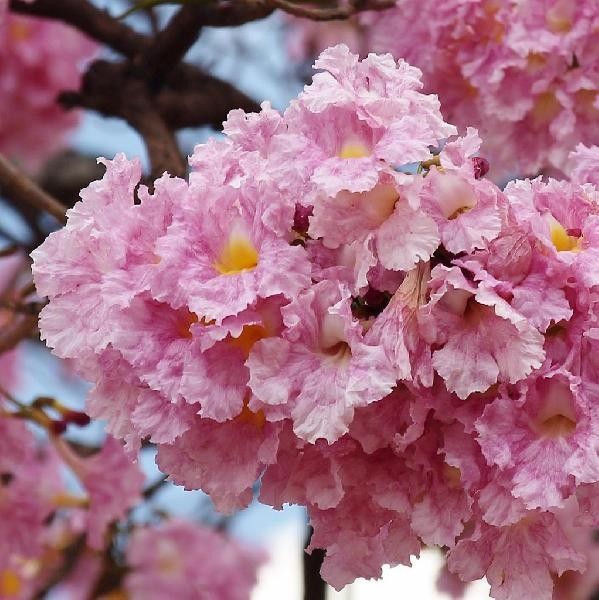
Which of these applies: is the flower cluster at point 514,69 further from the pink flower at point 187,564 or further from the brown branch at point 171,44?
the pink flower at point 187,564

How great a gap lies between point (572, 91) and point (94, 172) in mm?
1262

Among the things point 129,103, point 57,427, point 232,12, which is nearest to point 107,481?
point 57,427

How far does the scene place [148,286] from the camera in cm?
85

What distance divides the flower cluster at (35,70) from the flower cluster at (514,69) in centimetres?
94

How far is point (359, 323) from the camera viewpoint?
0.83 m

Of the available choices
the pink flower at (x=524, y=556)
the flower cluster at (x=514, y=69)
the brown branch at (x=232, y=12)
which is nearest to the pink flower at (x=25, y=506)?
the brown branch at (x=232, y=12)

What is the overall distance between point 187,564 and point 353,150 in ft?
6.32

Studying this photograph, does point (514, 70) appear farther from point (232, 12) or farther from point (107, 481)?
point (107, 481)

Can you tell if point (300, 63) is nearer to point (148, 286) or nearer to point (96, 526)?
point (96, 526)

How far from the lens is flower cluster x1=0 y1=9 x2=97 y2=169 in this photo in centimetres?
229

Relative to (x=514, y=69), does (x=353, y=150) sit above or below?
above

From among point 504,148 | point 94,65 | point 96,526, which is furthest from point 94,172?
point 504,148

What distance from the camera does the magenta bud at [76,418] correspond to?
158 centimetres

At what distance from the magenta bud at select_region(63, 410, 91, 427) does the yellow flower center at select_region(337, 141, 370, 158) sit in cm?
82
